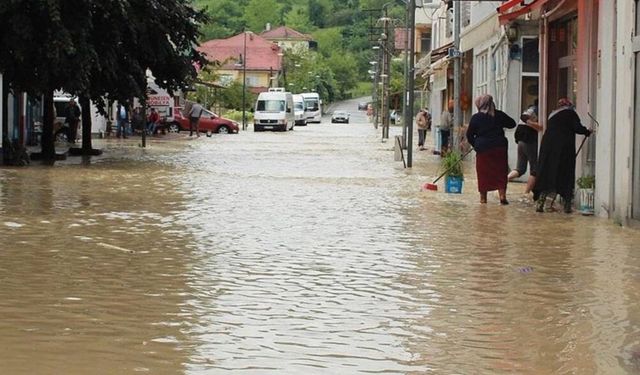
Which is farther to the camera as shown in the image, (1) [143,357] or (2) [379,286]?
(2) [379,286]

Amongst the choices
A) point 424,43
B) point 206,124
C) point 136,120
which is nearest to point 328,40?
point 424,43

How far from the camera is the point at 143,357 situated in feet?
22.9

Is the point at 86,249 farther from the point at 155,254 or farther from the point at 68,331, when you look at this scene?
the point at 68,331

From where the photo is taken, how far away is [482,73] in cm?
3350

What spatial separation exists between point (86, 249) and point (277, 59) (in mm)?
146128

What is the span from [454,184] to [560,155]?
4068 millimetres

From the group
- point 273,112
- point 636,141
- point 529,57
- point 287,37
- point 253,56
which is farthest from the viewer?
point 287,37

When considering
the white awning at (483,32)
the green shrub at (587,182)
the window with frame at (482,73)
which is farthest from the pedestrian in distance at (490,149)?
the window with frame at (482,73)

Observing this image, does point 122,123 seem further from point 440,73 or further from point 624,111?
point 624,111

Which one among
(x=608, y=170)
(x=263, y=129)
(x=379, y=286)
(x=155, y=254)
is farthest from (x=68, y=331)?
(x=263, y=129)

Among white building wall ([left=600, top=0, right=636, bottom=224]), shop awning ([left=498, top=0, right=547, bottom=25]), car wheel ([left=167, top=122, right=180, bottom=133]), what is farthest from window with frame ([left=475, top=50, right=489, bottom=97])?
car wheel ([left=167, top=122, right=180, bottom=133])

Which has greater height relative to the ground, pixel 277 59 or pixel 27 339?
pixel 277 59

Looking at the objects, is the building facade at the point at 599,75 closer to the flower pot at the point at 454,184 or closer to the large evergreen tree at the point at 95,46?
the flower pot at the point at 454,184

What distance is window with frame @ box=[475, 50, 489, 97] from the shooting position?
32.3 m
